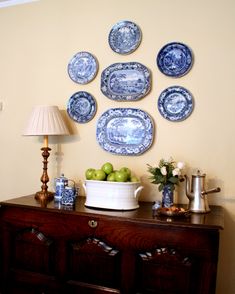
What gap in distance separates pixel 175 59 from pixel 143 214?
39.5 inches

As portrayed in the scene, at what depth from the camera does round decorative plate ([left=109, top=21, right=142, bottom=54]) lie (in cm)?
191

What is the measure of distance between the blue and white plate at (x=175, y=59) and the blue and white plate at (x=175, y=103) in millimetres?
106

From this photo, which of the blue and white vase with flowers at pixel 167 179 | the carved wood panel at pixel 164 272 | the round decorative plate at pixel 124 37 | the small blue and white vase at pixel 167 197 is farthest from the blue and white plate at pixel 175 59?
the carved wood panel at pixel 164 272

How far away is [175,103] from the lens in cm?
181

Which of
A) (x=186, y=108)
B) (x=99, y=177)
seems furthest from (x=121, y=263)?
(x=186, y=108)

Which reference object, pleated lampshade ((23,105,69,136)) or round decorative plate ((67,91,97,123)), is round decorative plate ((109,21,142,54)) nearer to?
round decorative plate ((67,91,97,123))

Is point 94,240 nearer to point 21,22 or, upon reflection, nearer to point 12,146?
point 12,146

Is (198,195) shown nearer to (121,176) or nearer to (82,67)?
(121,176)

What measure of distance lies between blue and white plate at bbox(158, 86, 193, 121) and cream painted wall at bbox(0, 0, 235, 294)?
0.13ft

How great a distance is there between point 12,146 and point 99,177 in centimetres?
102

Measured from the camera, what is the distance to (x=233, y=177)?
5.59 ft

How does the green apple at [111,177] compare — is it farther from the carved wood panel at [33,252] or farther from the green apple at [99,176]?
the carved wood panel at [33,252]

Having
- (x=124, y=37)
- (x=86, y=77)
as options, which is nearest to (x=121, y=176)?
(x=86, y=77)

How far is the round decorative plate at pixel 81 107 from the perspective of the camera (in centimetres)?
201
